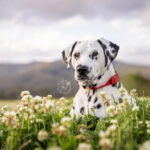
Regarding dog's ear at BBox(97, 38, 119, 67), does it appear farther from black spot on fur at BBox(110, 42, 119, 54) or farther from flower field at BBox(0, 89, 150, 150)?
flower field at BBox(0, 89, 150, 150)

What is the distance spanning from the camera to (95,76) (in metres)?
5.29

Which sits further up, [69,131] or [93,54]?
[93,54]

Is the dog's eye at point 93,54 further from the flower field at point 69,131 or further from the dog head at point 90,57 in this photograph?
the flower field at point 69,131

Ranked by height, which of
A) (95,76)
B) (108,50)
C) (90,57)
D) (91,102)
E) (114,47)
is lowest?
(91,102)

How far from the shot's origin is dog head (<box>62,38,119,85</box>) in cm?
520

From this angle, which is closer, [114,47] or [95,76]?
[95,76]

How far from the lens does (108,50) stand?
5.64 metres

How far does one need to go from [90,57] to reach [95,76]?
0.45m

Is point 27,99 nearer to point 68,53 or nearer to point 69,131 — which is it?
point 69,131

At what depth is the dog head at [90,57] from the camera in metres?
5.20

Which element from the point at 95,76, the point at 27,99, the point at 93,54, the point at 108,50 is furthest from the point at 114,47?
the point at 27,99

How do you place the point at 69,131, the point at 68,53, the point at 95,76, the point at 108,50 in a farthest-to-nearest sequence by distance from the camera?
the point at 68,53 → the point at 108,50 → the point at 95,76 → the point at 69,131

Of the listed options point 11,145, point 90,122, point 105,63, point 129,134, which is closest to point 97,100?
point 90,122

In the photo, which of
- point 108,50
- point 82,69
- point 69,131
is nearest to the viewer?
point 69,131
